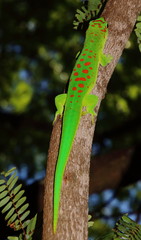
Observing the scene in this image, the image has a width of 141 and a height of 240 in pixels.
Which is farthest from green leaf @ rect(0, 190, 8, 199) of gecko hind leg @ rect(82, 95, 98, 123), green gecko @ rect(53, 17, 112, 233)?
gecko hind leg @ rect(82, 95, 98, 123)

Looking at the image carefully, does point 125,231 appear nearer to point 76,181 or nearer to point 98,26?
point 76,181

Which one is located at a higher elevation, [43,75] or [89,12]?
[43,75]

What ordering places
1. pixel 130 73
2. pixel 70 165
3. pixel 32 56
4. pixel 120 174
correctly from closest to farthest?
1. pixel 70 165
2. pixel 120 174
3. pixel 130 73
4. pixel 32 56

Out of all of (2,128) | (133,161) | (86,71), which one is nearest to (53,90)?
(2,128)

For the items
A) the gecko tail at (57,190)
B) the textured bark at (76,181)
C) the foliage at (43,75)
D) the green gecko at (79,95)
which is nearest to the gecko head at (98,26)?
the green gecko at (79,95)

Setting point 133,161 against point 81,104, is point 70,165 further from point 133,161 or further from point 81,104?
point 133,161

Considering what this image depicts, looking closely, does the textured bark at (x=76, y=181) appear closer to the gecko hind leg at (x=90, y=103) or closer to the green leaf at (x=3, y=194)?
the gecko hind leg at (x=90, y=103)

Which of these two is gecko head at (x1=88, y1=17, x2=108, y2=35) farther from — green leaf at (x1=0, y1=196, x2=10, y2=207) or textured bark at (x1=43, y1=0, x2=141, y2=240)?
green leaf at (x1=0, y1=196, x2=10, y2=207)

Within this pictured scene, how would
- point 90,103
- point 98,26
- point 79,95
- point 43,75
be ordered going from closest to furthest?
1. point 90,103
2. point 79,95
3. point 98,26
4. point 43,75

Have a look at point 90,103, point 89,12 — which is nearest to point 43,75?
point 89,12
